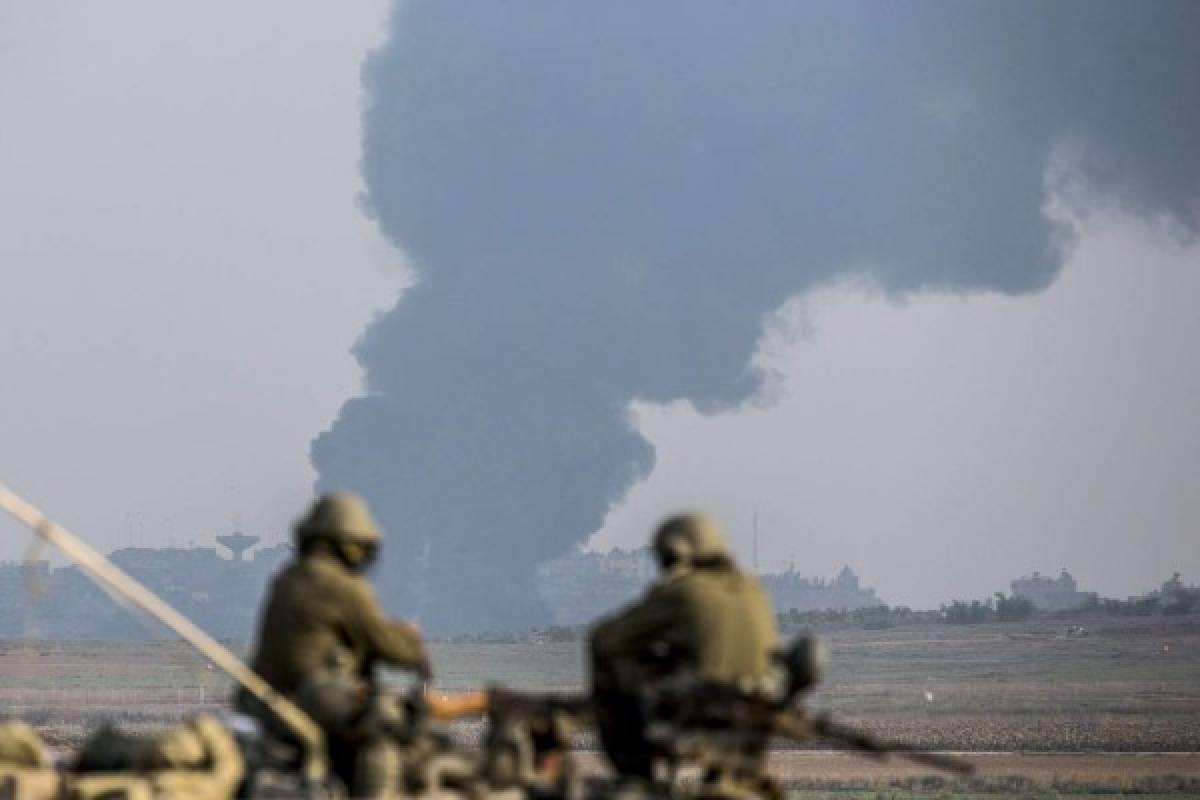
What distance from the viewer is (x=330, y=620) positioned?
871 inches

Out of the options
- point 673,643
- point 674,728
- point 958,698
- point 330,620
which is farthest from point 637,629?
point 958,698

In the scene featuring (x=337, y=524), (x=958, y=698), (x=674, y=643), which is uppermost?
(x=958, y=698)

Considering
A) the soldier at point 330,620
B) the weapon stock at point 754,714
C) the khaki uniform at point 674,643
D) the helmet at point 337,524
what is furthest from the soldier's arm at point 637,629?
the helmet at point 337,524

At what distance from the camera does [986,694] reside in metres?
145

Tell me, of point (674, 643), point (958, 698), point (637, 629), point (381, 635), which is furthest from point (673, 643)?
point (958, 698)

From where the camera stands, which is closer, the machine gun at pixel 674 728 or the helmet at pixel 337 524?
the machine gun at pixel 674 728

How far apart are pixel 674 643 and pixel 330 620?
2255 mm

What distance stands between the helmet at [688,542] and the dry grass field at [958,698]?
25.4 meters

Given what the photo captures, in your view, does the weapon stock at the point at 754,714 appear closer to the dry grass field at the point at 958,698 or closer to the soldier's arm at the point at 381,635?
the soldier's arm at the point at 381,635

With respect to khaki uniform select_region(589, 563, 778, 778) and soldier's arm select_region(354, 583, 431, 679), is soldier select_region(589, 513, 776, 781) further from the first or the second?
soldier's arm select_region(354, 583, 431, 679)

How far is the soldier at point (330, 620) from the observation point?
2211 cm

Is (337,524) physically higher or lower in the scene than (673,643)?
higher

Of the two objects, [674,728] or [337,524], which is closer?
[674,728]

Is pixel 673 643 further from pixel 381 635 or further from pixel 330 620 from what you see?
pixel 330 620
